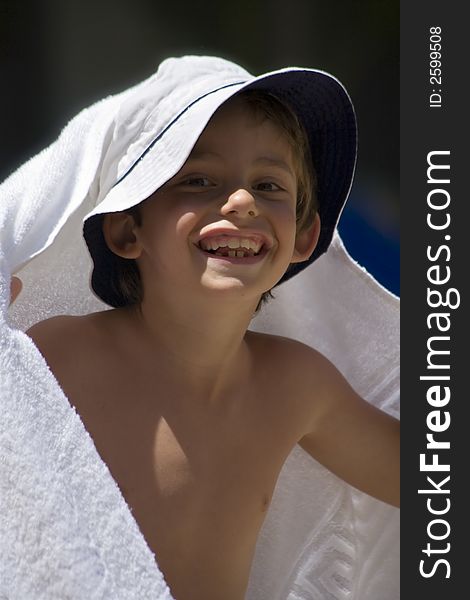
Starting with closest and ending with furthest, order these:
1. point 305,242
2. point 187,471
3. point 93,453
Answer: point 93,453 < point 187,471 < point 305,242

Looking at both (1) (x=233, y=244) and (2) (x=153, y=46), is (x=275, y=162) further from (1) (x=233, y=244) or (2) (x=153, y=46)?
(2) (x=153, y=46)

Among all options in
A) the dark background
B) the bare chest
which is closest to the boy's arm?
the bare chest

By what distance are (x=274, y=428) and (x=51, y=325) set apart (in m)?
0.32

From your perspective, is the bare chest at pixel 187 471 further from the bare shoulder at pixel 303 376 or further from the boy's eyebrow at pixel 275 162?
the boy's eyebrow at pixel 275 162

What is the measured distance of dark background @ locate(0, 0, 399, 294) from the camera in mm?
2131

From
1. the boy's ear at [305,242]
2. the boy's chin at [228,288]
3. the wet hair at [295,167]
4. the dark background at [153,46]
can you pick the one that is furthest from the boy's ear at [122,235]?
the dark background at [153,46]

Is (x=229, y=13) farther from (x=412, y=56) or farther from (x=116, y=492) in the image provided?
(x=116, y=492)

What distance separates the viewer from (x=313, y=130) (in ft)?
4.13

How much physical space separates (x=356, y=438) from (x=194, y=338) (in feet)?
1.02

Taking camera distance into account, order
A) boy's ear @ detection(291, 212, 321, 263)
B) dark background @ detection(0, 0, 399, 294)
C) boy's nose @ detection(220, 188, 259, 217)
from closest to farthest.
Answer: boy's nose @ detection(220, 188, 259, 217)
boy's ear @ detection(291, 212, 321, 263)
dark background @ detection(0, 0, 399, 294)

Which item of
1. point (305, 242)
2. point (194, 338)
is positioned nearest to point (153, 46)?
point (305, 242)

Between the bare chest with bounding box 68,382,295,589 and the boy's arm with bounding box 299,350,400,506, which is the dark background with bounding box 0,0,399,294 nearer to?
the boy's arm with bounding box 299,350,400,506

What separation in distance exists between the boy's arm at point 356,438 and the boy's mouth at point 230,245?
0.94 feet

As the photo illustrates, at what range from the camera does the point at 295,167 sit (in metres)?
1.22
